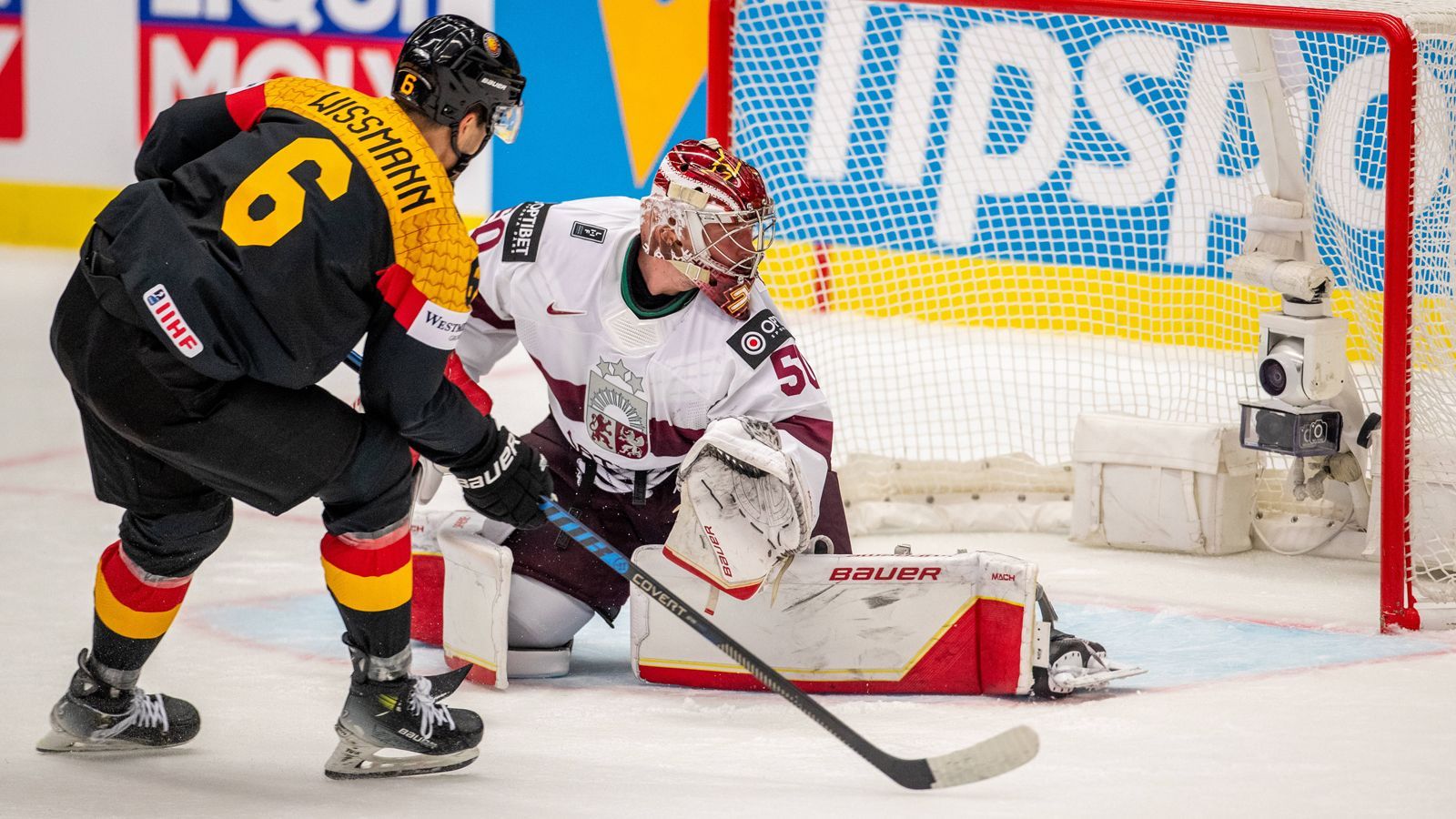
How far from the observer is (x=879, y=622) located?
295 cm

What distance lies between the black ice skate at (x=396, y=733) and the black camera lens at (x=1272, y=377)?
183 centimetres

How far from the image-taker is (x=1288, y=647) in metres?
3.23

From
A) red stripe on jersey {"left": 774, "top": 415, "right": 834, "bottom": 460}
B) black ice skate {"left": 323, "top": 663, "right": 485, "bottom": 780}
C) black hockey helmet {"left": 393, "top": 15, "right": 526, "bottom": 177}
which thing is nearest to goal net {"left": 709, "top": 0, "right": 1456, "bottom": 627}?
red stripe on jersey {"left": 774, "top": 415, "right": 834, "bottom": 460}

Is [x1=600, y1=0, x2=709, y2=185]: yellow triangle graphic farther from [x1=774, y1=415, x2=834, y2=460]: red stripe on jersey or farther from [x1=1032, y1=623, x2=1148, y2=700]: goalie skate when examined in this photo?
[x1=1032, y1=623, x2=1148, y2=700]: goalie skate

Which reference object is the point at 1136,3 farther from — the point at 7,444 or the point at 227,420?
the point at 7,444

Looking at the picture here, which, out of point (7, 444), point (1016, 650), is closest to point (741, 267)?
point (1016, 650)

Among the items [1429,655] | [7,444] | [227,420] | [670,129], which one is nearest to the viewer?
[227,420]

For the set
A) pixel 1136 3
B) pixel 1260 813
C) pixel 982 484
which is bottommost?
pixel 1260 813

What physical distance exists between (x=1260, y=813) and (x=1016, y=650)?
61cm

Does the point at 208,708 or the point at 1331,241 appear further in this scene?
the point at 1331,241

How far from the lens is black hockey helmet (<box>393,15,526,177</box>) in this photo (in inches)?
98.2

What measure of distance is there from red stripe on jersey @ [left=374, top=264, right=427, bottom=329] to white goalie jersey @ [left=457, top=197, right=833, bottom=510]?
72cm

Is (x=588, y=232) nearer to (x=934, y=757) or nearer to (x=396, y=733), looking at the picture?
(x=396, y=733)

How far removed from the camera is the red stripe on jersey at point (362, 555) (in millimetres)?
2500
